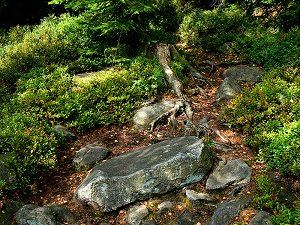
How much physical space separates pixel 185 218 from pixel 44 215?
242cm

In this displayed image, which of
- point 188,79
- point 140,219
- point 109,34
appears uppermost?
point 109,34

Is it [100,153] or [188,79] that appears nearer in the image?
[100,153]

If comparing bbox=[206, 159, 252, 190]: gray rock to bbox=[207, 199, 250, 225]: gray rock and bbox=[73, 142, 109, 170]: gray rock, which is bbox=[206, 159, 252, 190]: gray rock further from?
bbox=[73, 142, 109, 170]: gray rock

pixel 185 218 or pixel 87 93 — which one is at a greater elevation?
pixel 87 93

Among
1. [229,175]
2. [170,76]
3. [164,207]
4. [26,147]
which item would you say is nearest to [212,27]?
[170,76]

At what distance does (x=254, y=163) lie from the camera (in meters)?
6.42

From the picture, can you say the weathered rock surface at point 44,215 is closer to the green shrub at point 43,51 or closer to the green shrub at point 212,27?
the green shrub at point 43,51

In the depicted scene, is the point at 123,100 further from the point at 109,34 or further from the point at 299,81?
the point at 299,81

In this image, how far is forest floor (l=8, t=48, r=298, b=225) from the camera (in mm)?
5934

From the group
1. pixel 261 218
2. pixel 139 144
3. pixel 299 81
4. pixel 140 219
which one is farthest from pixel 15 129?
pixel 299 81

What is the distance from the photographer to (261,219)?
4.90 metres

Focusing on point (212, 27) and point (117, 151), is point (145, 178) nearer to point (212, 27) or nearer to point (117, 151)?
point (117, 151)

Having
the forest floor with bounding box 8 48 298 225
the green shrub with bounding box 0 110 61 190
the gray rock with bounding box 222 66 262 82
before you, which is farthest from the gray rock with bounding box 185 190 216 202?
the gray rock with bounding box 222 66 262 82

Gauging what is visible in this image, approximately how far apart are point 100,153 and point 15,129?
1.92 m
